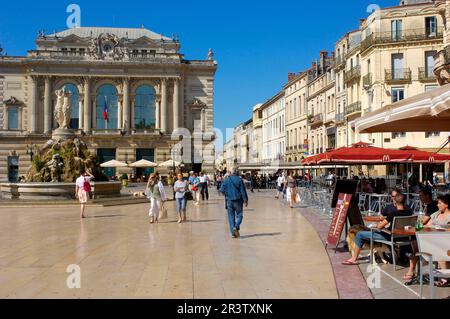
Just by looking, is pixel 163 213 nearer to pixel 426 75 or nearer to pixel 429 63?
pixel 426 75

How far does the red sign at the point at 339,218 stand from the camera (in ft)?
30.7

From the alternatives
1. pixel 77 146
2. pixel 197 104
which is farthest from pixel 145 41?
pixel 77 146

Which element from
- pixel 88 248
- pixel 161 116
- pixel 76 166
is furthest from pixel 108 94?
pixel 88 248

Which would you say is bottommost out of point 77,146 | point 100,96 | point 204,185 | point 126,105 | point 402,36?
point 204,185

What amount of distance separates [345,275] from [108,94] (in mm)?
53824

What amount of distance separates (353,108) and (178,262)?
3766cm

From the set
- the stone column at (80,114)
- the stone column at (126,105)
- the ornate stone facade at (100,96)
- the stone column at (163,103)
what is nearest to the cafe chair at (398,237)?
the ornate stone facade at (100,96)

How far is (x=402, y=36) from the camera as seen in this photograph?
3856 cm

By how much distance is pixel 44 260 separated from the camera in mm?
8891

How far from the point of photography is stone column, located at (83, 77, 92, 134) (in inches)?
2250

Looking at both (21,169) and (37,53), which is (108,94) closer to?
(37,53)

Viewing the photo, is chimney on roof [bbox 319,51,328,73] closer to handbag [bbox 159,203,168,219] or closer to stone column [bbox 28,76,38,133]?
stone column [bbox 28,76,38,133]

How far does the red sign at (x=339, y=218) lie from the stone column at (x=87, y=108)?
5109cm

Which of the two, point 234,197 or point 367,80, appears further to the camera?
point 367,80
